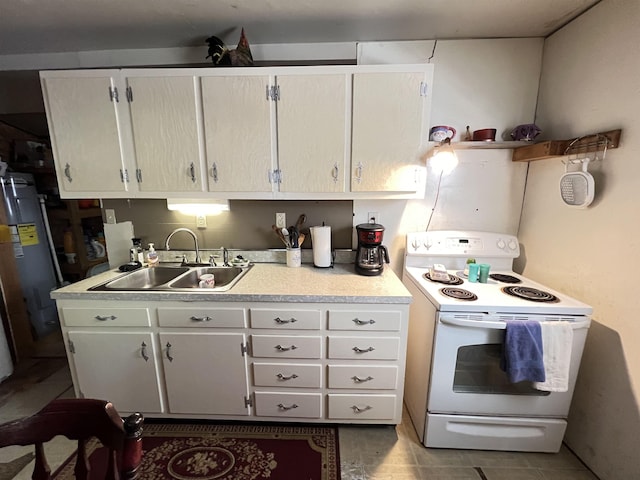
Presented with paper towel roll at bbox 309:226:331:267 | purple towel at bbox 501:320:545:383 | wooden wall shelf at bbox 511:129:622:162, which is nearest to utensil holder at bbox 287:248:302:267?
paper towel roll at bbox 309:226:331:267

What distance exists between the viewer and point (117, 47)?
1941mm

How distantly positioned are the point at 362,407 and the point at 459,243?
1306mm

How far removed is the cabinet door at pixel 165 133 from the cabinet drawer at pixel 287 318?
930 millimetres

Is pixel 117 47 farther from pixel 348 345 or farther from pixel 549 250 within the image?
pixel 549 250

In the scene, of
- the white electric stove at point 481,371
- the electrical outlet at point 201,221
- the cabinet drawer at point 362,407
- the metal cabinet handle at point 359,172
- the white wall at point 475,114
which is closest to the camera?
the white electric stove at point 481,371

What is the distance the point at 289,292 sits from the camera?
152cm

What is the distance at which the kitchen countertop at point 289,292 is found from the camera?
149cm

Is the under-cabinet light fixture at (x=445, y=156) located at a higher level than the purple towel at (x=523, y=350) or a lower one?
higher

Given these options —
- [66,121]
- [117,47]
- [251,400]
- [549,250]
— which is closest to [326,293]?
[251,400]

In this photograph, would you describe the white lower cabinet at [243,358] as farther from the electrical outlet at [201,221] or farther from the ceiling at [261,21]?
the ceiling at [261,21]

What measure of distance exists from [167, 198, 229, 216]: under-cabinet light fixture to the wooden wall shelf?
6.88 ft

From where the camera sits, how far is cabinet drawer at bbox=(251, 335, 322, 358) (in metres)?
1.54

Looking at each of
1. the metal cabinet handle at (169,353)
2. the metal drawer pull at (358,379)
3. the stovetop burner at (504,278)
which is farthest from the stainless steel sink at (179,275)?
the stovetop burner at (504,278)

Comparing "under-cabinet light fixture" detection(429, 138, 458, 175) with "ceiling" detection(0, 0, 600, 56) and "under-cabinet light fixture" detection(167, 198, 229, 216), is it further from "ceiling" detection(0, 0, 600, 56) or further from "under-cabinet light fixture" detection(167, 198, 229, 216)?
Answer: "under-cabinet light fixture" detection(167, 198, 229, 216)
